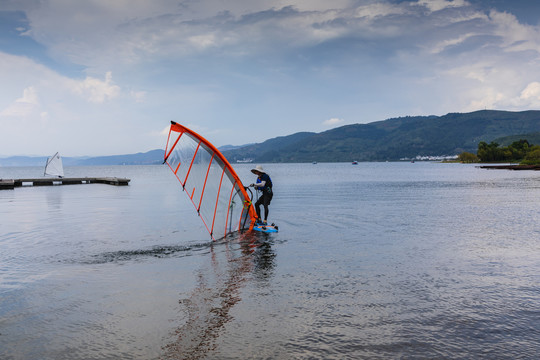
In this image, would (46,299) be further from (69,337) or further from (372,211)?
(372,211)

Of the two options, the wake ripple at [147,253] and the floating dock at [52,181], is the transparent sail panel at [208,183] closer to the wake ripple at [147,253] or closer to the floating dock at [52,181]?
the wake ripple at [147,253]

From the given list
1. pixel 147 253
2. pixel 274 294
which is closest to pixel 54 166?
pixel 147 253

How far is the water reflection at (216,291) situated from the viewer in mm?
6473

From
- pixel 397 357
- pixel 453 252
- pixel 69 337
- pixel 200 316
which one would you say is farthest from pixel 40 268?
pixel 453 252

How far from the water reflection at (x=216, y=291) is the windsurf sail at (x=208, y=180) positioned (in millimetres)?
1283

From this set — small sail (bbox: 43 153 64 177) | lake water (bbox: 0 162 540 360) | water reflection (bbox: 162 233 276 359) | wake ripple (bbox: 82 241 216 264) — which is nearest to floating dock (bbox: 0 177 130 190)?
small sail (bbox: 43 153 64 177)

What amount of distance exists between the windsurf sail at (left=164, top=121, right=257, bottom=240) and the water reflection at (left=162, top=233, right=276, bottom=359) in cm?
128

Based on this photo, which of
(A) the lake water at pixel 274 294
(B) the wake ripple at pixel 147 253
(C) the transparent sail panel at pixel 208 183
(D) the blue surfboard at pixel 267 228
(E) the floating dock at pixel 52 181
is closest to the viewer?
(A) the lake water at pixel 274 294

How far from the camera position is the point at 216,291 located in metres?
9.28

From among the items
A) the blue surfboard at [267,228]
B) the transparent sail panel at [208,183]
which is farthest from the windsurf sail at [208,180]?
the blue surfboard at [267,228]

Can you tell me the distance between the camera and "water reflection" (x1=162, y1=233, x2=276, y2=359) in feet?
21.2

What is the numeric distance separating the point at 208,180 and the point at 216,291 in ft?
19.3

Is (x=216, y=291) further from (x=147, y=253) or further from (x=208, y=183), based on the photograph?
(x=208, y=183)

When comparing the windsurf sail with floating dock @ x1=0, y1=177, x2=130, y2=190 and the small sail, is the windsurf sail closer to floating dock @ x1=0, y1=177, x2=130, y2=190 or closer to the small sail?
floating dock @ x1=0, y1=177, x2=130, y2=190
